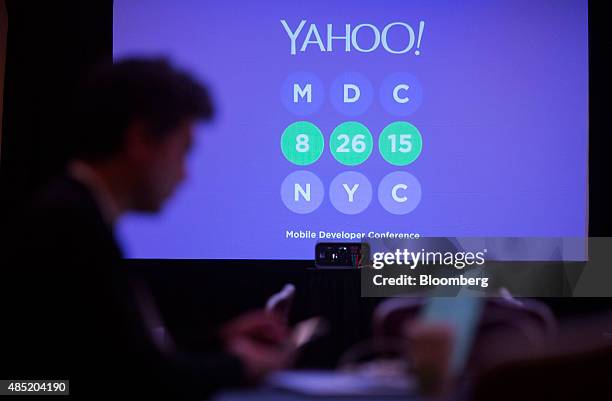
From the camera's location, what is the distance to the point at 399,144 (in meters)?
4.11

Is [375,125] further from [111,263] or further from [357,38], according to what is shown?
[111,263]

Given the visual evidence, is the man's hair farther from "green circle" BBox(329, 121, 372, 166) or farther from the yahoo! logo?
the yahoo! logo

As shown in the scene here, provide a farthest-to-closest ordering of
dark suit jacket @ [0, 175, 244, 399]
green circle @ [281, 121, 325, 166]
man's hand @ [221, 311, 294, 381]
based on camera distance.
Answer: green circle @ [281, 121, 325, 166]
man's hand @ [221, 311, 294, 381]
dark suit jacket @ [0, 175, 244, 399]

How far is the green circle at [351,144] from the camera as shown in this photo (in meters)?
4.11

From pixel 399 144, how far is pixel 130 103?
288 cm

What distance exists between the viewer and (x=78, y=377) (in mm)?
1197

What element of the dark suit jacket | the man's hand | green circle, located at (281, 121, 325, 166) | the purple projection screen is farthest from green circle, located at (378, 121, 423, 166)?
the dark suit jacket

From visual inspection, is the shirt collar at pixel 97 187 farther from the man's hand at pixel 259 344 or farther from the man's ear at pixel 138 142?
the man's hand at pixel 259 344

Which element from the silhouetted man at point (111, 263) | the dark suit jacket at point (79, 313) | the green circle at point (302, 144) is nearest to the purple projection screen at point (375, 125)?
the green circle at point (302, 144)

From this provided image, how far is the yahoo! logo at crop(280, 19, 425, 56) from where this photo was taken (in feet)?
13.6

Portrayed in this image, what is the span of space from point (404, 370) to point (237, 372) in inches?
13.9

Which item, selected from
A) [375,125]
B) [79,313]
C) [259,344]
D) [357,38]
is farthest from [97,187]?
[357,38]

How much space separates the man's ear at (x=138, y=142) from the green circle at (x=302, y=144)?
2728 millimetres

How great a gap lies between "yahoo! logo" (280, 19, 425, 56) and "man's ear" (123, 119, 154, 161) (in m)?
2.88
